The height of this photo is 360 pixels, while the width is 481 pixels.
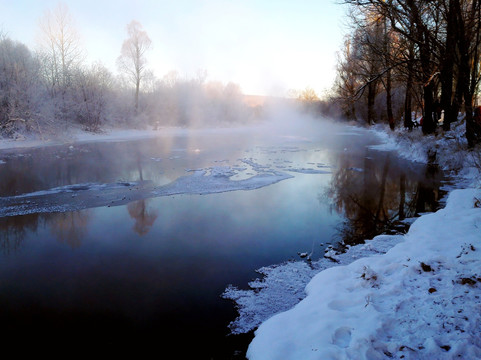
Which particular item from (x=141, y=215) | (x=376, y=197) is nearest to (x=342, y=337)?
(x=141, y=215)

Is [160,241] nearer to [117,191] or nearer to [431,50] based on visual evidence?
[117,191]


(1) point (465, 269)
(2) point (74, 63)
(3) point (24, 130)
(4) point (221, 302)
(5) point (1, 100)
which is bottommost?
(4) point (221, 302)

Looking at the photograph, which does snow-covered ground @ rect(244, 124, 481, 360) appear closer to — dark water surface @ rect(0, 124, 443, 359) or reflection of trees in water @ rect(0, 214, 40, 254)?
dark water surface @ rect(0, 124, 443, 359)

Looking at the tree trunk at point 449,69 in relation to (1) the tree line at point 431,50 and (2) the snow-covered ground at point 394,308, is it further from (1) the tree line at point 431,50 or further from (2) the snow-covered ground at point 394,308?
(2) the snow-covered ground at point 394,308

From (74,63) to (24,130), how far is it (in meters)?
14.0

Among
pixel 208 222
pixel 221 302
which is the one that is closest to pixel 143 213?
pixel 208 222

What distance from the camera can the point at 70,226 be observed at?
6.20m

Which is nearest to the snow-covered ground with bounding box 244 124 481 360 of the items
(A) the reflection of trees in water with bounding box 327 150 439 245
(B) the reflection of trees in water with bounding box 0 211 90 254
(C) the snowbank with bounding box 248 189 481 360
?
(C) the snowbank with bounding box 248 189 481 360

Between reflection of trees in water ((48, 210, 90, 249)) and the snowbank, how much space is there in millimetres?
Result: 4083

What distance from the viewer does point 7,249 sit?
5195 millimetres

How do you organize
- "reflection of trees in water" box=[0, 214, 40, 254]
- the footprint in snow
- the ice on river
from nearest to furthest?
the footprint in snow, "reflection of trees in water" box=[0, 214, 40, 254], the ice on river

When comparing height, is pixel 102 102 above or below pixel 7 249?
above

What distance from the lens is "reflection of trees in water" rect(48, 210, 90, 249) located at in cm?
559

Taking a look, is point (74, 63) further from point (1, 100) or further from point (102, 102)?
point (1, 100)
